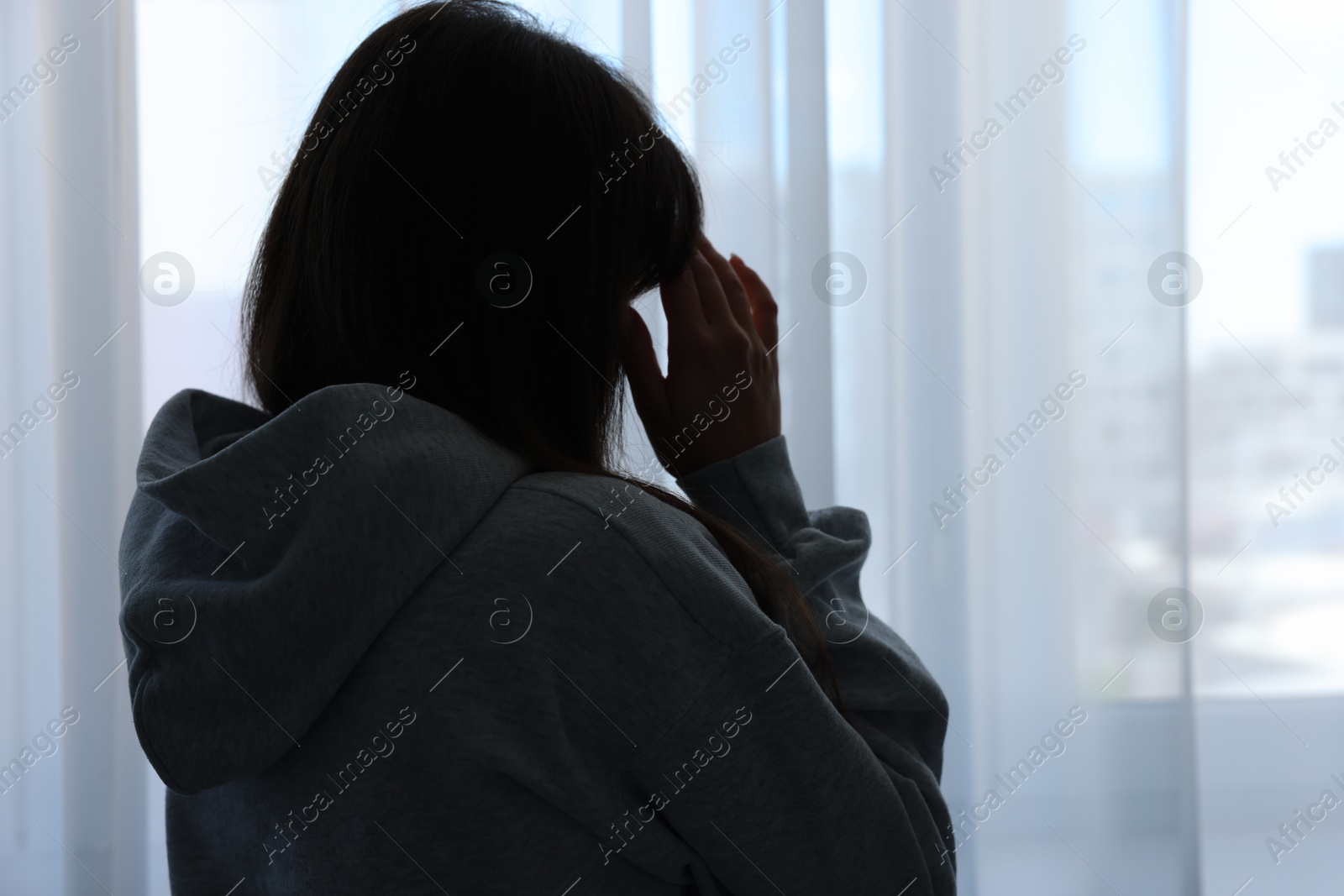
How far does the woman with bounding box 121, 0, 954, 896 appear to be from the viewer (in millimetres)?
405

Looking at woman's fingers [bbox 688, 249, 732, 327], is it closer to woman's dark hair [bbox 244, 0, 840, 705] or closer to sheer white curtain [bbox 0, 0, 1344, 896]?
woman's dark hair [bbox 244, 0, 840, 705]

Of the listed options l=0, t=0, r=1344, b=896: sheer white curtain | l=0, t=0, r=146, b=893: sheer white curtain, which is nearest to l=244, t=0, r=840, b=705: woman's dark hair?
l=0, t=0, r=1344, b=896: sheer white curtain

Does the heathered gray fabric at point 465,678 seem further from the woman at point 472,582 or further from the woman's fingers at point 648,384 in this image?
the woman's fingers at point 648,384

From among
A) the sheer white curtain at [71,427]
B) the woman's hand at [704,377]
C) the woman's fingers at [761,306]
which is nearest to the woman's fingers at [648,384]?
the woman's hand at [704,377]

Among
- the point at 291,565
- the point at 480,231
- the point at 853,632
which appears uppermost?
the point at 480,231

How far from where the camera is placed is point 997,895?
1410 mm

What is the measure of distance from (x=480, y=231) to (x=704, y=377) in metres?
0.19

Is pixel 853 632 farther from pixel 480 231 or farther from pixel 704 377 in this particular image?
pixel 480 231

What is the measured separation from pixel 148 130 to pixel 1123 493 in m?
1.59

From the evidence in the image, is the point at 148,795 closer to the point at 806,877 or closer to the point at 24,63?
the point at 24,63

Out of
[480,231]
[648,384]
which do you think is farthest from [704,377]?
[480,231]

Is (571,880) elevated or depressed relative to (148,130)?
depressed

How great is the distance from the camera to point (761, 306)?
0.67 m

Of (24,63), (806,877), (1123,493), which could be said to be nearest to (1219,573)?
(1123,493)
